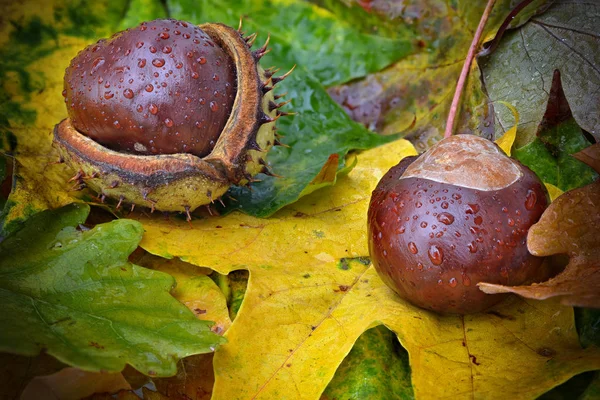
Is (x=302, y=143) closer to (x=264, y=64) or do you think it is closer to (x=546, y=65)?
(x=264, y=64)

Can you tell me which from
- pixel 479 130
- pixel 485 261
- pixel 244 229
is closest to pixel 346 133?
pixel 479 130

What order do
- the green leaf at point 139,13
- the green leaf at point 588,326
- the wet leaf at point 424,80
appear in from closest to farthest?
the green leaf at point 588,326 → the wet leaf at point 424,80 → the green leaf at point 139,13

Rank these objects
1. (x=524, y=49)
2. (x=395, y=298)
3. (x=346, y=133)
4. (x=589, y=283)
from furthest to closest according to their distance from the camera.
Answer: (x=346, y=133) → (x=524, y=49) → (x=395, y=298) → (x=589, y=283)

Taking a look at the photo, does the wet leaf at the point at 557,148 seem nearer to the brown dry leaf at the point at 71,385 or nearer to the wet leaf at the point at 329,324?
the wet leaf at the point at 329,324

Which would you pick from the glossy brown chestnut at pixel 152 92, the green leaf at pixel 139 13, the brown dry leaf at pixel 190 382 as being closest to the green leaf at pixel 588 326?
the brown dry leaf at pixel 190 382

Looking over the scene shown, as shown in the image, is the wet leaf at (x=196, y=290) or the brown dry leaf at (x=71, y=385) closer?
the brown dry leaf at (x=71, y=385)

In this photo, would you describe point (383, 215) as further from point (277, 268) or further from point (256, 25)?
point (256, 25)

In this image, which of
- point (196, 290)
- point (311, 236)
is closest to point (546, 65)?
point (311, 236)
